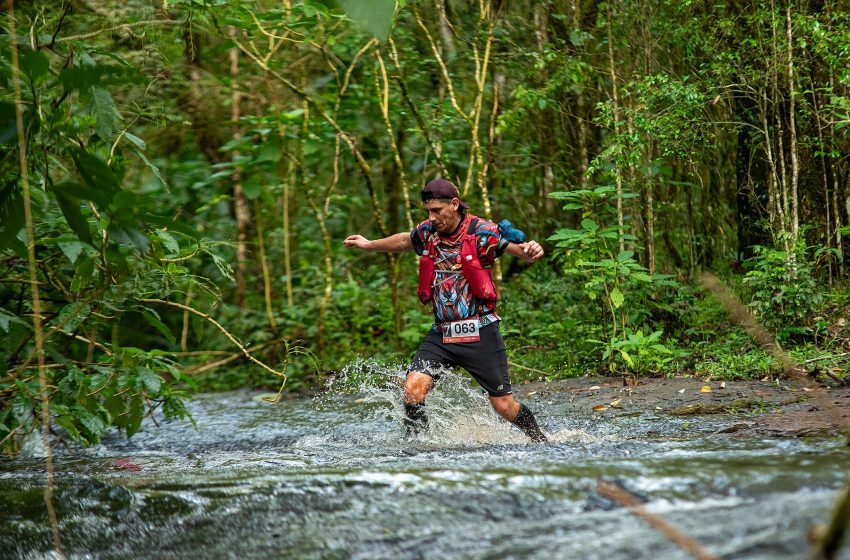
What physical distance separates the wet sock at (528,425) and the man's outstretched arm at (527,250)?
39.1 inches

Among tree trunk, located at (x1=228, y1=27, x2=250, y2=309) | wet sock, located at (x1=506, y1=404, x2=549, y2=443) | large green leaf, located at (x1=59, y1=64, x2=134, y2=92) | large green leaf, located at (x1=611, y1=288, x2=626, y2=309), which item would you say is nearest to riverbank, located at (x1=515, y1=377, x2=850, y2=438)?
large green leaf, located at (x1=611, y1=288, x2=626, y2=309)

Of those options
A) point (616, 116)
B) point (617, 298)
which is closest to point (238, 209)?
point (616, 116)

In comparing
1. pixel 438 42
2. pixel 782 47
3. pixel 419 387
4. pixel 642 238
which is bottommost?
pixel 419 387

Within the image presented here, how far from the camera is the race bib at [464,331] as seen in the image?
559 centimetres

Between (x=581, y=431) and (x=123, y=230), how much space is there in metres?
4.15

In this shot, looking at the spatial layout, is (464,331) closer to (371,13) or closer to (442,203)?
(442,203)

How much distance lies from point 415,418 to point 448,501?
85.0 inches

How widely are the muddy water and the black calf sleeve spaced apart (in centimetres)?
13

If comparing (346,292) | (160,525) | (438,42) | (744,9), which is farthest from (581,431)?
(438,42)

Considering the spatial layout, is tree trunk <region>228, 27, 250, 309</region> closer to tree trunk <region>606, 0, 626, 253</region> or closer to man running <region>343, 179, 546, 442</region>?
tree trunk <region>606, 0, 626, 253</region>

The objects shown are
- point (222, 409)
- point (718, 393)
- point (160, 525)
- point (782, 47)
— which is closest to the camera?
point (160, 525)

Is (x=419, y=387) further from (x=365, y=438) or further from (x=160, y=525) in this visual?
(x=160, y=525)

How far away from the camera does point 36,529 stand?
3.99 meters

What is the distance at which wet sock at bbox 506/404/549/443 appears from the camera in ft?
18.4
